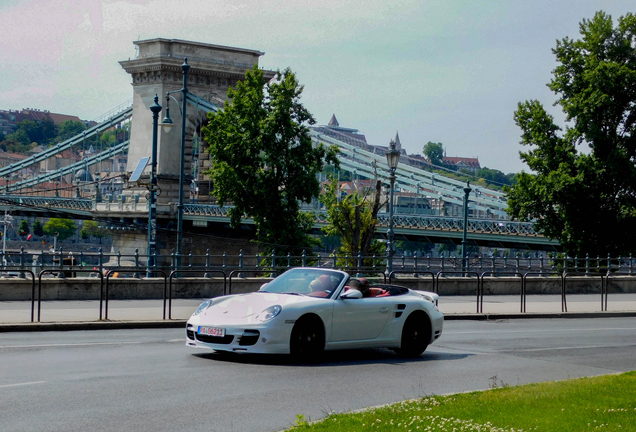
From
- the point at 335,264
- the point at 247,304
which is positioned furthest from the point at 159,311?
the point at 335,264

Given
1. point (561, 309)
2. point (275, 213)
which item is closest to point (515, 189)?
point (275, 213)

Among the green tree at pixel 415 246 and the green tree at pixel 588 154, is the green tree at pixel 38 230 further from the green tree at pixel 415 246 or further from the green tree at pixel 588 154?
the green tree at pixel 588 154

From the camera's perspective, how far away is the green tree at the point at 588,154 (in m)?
41.3

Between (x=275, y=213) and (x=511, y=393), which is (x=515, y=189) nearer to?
(x=275, y=213)

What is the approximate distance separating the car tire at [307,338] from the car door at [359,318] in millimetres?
220

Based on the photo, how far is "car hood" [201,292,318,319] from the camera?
37.5 ft

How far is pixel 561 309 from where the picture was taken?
77.7ft

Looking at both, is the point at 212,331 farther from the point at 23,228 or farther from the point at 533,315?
the point at 23,228

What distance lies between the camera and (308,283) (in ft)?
40.4

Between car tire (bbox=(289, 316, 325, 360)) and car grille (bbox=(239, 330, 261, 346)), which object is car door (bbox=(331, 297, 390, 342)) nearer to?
car tire (bbox=(289, 316, 325, 360))

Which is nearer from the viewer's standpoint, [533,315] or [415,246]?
[533,315]

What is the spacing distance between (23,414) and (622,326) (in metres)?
15.6

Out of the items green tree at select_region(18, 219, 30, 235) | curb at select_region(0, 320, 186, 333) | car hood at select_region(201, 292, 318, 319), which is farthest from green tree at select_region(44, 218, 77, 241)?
car hood at select_region(201, 292, 318, 319)

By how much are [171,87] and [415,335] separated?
57223mm
